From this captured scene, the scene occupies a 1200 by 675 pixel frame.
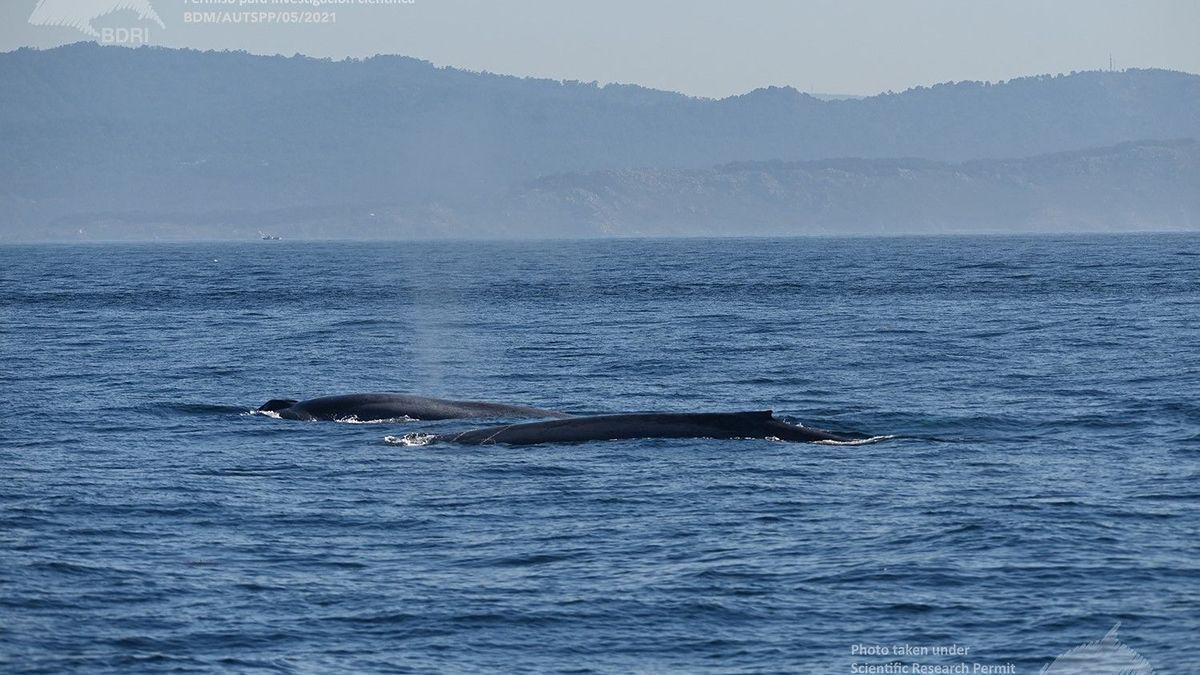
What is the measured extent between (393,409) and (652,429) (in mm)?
6323

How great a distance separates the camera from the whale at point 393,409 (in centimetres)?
3334

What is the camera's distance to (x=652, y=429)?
96.7 feet

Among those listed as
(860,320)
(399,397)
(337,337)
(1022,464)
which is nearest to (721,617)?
(1022,464)

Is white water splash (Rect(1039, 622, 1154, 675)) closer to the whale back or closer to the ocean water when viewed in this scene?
the ocean water

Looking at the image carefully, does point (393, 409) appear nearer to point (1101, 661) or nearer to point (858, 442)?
point (858, 442)

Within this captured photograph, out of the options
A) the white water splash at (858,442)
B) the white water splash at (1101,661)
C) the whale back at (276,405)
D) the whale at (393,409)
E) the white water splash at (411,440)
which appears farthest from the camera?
the whale back at (276,405)

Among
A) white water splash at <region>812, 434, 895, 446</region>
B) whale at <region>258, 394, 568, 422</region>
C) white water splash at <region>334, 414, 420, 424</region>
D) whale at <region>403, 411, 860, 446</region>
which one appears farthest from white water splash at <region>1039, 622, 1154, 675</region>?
white water splash at <region>334, 414, 420, 424</region>

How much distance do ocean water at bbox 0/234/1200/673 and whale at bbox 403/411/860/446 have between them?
0.65 meters

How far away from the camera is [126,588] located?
1928 centimetres

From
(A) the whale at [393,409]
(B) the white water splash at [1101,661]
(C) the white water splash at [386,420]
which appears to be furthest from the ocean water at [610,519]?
(A) the whale at [393,409]

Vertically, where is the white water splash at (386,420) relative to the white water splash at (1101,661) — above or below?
above

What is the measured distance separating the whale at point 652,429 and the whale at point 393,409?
356 centimetres

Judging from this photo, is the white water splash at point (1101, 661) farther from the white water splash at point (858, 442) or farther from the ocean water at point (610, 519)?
the white water splash at point (858, 442)

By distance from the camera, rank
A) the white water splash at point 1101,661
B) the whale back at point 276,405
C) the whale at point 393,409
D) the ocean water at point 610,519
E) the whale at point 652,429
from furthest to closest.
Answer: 1. the whale back at point 276,405
2. the whale at point 393,409
3. the whale at point 652,429
4. the ocean water at point 610,519
5. the white water splash at point 1101,661
